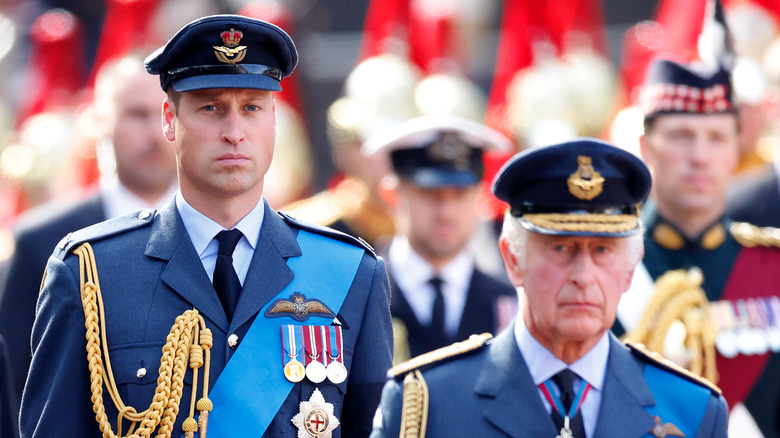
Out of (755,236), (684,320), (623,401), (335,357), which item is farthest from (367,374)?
(755,236)

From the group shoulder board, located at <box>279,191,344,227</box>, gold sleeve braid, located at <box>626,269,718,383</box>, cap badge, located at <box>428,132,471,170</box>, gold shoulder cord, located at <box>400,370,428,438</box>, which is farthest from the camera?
shoulder board, located at <box>279,191,344,227</box>

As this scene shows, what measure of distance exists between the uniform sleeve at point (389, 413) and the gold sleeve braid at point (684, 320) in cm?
203

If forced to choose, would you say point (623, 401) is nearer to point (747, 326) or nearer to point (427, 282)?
point (747, 326)

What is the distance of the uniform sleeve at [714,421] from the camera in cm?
401

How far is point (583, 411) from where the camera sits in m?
4.00

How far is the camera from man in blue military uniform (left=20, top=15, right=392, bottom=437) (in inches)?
157

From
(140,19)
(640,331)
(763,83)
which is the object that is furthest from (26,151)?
(640,331)

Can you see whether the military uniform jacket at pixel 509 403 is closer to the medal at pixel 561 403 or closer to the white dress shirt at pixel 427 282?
the medal at pixel 561 403

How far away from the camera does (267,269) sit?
13.8 feet

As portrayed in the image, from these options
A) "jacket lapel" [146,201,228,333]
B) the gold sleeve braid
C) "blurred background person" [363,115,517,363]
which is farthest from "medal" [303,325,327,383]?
"blurred background person" [363,115,517,363]

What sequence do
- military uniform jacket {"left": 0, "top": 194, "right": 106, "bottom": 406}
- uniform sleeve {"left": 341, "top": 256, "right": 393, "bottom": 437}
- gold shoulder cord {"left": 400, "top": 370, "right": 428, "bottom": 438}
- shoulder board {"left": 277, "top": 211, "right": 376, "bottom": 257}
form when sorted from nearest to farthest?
gold shoulder cord {"left": 400, "top": 370, "right": 428, "bottom": 438}, uniform sleeve {"left": 341, "top": 256, "right": 393, "bottom": 437}, shoulder board {"left": 277, "top": 211, "right": 376, "bottom": 257}, military uniform jacket {"left": 0, "top": 194, "right": 106, "bottom": 406}

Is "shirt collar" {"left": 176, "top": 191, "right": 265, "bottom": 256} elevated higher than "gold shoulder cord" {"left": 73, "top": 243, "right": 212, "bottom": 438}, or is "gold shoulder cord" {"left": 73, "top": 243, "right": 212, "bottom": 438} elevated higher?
"shirt collar" {"left": 176, "top": 191, "right": 265, "bottom": 256}

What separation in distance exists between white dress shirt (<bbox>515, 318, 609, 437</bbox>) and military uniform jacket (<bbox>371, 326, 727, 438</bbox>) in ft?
0.07

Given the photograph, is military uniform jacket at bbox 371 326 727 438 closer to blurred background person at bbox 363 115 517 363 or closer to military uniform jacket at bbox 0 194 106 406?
military uniform jacket at bbox 0 194 106 406
